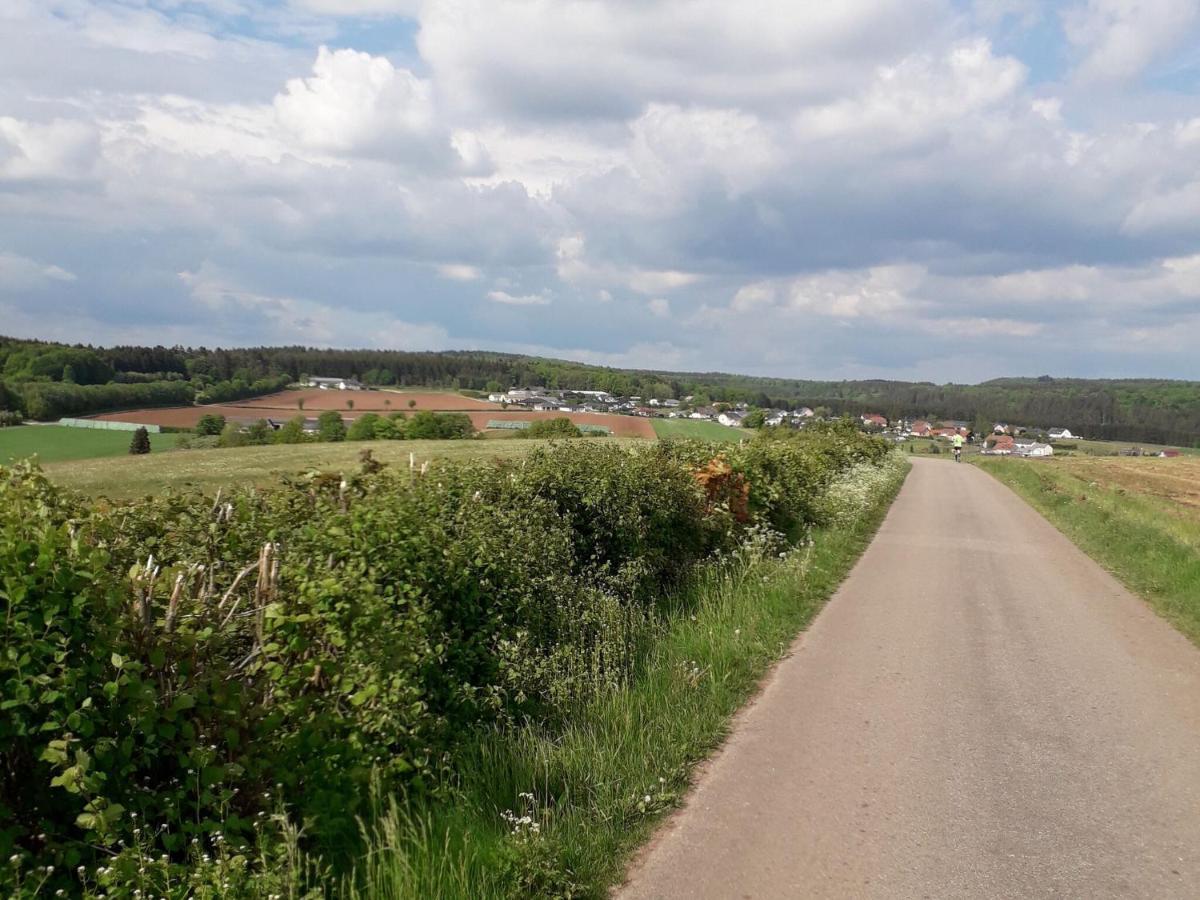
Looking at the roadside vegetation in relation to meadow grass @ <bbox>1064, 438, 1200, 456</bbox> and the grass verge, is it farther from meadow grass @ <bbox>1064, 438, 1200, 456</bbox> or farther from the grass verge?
meadow grass @ <bbox>1064, 438, 1200, 456</bbox>

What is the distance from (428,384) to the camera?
92.0 metres

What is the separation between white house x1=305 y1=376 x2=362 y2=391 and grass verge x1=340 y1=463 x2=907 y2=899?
7107 cm

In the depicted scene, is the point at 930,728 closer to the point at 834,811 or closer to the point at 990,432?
the point at 834,811

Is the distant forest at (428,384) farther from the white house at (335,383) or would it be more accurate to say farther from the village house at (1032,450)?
the village house at (1032,450)

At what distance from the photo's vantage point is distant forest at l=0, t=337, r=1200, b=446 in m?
39.7

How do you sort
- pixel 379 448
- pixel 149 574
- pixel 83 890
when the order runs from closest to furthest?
pixel 83 890
pixel 149 574
pixel 379 448

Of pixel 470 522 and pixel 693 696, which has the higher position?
pixel 470 522

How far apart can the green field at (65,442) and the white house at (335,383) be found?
37.9 meters

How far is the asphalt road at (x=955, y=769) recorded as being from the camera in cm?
408

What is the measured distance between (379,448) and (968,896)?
41.3 metres

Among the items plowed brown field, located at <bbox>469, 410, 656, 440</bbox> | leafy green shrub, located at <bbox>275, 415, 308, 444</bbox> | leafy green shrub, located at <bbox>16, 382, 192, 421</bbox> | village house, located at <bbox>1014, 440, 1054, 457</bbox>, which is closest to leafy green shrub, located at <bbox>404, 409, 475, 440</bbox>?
plowed brown field, located at <bbox>469, 410, 656, 440</bbox>

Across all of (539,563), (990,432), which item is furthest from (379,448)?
(990,432)

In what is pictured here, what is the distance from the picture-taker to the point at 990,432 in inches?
5098

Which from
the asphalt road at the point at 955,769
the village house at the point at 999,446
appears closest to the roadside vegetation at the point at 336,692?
the asphalt road at the point at 955,769
